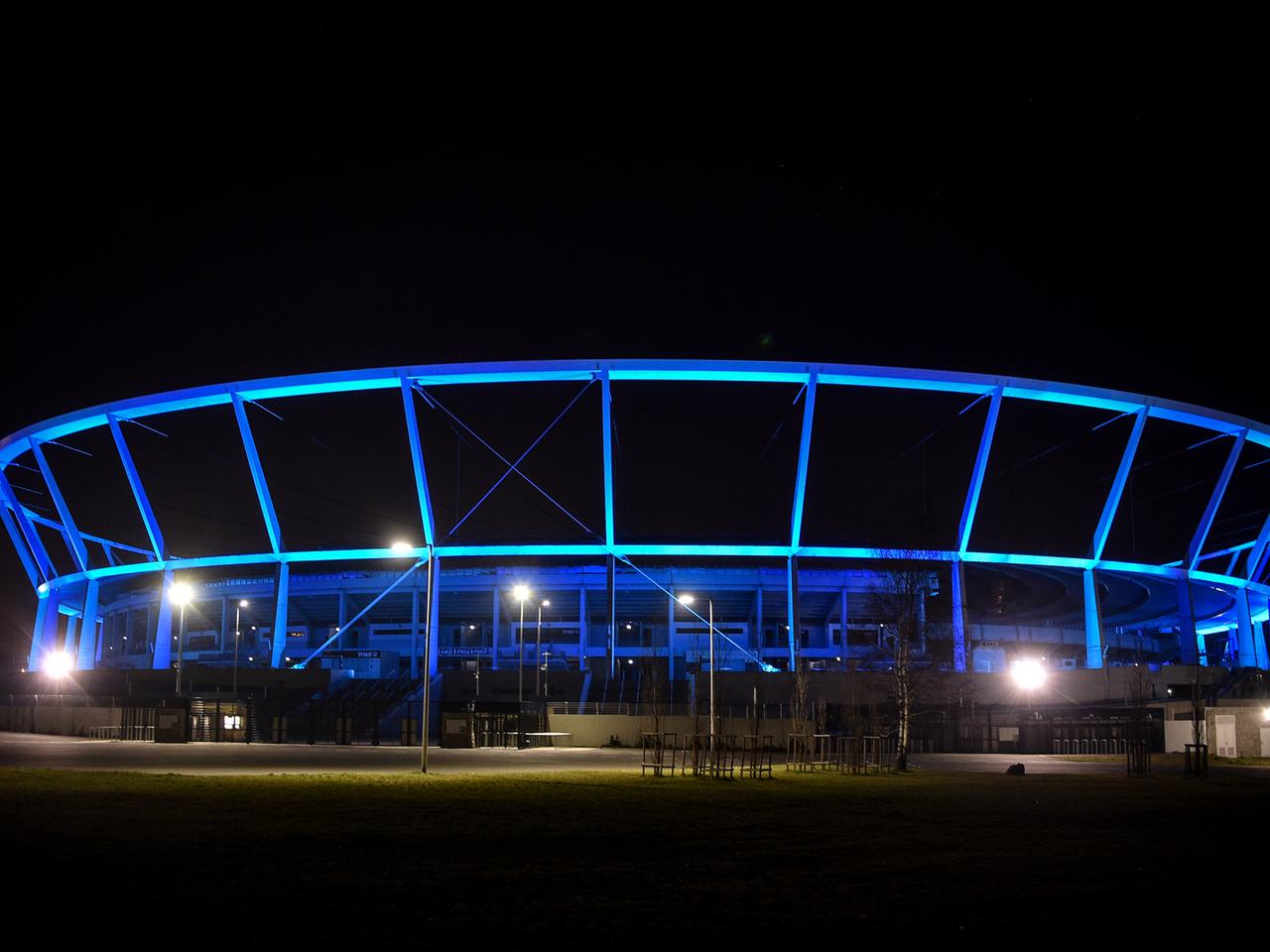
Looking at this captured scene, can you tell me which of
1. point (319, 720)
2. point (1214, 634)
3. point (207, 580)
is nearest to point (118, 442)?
point (207, 580)

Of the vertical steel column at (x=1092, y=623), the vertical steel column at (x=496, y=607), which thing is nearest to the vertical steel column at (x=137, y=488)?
the vertical steel column at (x=496, y=607)

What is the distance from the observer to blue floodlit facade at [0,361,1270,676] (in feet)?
166

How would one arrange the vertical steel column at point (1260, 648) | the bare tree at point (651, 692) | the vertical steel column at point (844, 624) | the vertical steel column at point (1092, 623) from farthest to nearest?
the vertical steel column at point (1260, 648), the vertical steel column at point (844, 624), the vertical steel column at point (1092, 623), the bare tree at point (651, 692)

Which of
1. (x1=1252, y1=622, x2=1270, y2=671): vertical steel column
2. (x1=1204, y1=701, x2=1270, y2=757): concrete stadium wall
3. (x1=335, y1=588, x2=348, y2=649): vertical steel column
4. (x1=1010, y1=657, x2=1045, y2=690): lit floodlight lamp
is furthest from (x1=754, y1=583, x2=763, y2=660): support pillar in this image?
(x1=1252, y1=622, x2=1270, y2=671): vertical steel column

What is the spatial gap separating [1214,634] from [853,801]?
91704 mm

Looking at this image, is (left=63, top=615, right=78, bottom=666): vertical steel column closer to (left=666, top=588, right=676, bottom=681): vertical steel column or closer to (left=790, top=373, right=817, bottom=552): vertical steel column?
(left=666, top=588, right=676, bottom=681): vertical steel column

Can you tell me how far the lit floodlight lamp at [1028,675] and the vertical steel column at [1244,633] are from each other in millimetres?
18474

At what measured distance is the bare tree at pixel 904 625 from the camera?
2775cm

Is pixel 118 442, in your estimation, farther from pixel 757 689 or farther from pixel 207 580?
pixel 757 689

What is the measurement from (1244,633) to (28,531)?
67.1 meters

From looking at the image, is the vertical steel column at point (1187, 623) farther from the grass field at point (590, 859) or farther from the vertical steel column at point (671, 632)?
the grass field at point (590, 859)

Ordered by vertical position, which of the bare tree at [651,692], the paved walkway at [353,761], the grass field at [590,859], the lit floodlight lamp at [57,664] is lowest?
the paved walkway at [353,761]

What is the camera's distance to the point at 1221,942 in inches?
279

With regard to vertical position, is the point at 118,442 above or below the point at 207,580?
above
